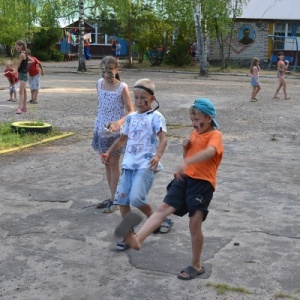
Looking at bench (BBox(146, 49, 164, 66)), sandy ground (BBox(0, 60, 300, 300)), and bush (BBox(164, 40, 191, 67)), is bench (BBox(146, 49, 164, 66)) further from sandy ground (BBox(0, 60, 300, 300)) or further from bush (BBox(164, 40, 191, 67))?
sandy ground (BBox(0, 60, 300, 300))

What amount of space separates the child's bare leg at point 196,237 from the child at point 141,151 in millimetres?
680

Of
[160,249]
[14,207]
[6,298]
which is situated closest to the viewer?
[6,298]

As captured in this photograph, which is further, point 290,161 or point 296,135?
point 296,135

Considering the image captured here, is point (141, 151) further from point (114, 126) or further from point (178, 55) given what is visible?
point (178, 55)

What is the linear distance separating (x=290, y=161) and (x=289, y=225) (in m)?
3.48

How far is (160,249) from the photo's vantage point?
547 cm

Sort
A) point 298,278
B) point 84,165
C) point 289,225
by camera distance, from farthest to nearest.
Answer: point 84,165 → point 289,225 → point 298,278

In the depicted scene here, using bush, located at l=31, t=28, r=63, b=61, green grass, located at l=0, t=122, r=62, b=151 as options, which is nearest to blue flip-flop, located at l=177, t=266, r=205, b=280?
green grass, located at l=0, t=122, r=62, b=151

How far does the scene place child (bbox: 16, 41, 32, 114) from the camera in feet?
48.3

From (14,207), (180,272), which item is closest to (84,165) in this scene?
(14,207)

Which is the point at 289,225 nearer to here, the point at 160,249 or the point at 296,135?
the point at 160,249

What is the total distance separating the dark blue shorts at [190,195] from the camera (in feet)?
15.4

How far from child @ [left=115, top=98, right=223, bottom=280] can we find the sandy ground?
0.42 meters

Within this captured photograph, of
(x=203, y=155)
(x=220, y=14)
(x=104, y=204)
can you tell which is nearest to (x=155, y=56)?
(x=220, y=14)
